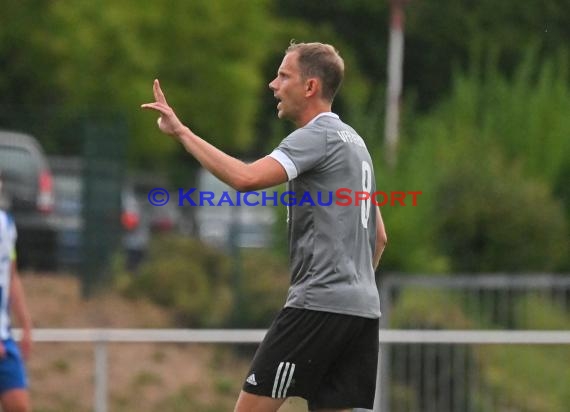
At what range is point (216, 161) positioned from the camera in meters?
5.61

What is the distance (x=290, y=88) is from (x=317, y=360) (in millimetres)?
1100

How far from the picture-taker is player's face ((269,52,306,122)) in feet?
19.5

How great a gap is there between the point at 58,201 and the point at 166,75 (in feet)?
42.6

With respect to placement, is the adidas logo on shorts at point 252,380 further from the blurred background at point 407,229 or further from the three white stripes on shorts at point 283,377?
the blurred background at point 407,229

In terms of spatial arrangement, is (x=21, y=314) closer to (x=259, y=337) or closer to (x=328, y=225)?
(x=259, y=337)

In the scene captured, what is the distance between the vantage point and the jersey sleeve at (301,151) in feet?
18.9

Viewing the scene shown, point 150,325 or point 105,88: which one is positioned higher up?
point 105,88

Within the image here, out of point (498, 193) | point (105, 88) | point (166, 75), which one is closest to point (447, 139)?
point (498, 193)

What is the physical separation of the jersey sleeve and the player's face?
14 centimetres

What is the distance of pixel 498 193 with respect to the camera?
1585 centimetres

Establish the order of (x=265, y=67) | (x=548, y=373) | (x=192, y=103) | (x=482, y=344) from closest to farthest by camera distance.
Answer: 1. (x=482, y=344)
2. (x=548, y=373)
3. (x=192, y=103)
4. (x=265, y=67)

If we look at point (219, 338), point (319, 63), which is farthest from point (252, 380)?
point (219, 338)

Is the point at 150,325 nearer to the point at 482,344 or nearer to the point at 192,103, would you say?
the point at 482,344

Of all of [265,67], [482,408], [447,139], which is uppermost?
[265,67]
